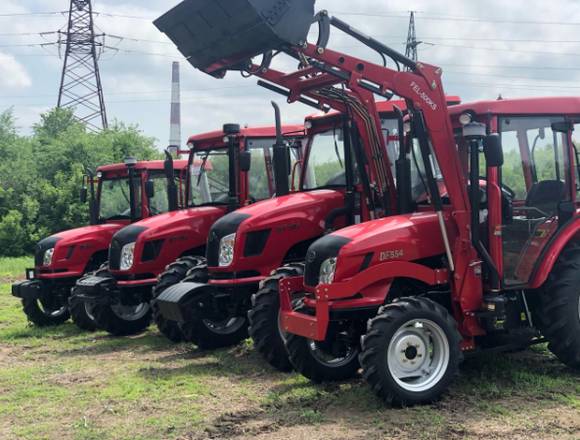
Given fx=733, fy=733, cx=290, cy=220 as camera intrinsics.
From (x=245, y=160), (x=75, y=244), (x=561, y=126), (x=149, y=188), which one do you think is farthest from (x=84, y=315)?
(x=561, y=126)

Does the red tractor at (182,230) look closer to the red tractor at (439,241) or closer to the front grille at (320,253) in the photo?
the red tractor at (439,241)

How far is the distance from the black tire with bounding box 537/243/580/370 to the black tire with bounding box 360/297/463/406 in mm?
943

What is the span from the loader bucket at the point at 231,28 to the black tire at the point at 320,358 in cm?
251

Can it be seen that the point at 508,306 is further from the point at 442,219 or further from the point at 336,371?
the point at 336,371

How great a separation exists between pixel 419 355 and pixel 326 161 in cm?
312

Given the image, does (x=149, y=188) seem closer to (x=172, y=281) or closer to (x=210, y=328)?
(x=172, y=281)

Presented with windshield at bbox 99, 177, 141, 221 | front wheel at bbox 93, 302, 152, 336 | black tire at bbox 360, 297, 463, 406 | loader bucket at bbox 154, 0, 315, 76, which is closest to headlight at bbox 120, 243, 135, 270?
front wheel at bbox 93, 302, 152, 336

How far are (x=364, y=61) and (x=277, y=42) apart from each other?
81 cm

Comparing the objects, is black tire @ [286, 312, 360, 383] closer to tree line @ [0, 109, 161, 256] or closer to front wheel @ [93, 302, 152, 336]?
front wheel @ [93, 302, 152, 336]

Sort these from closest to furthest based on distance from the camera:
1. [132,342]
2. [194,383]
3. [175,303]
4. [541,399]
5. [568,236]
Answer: [541,399]
[568,236]
[194,383]
[175,303]
[132,342]

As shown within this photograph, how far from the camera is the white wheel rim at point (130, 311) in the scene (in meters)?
10.1

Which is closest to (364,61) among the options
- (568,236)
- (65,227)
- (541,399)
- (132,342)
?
(568,236)

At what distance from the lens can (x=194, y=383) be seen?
6902 mm

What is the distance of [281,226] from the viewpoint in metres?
8.02
